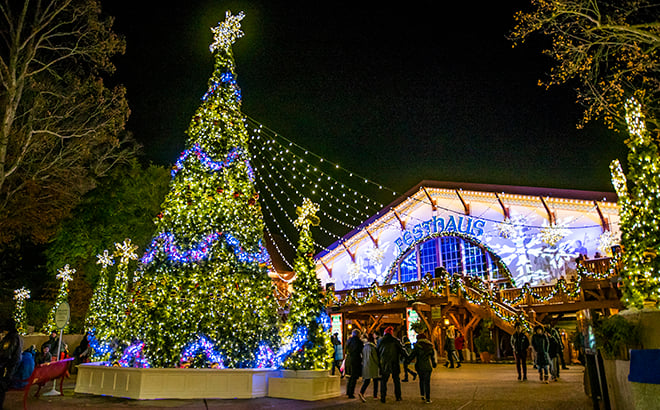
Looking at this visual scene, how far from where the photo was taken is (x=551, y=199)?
2084cm

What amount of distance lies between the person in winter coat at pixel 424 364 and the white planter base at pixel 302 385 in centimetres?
196

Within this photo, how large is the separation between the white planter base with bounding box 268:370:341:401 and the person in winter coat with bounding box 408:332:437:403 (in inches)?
77.0

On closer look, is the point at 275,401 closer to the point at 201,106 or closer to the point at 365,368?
the point at 365,368

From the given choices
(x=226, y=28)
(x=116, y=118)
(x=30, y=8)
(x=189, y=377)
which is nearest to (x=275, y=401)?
(x=189, y=377)

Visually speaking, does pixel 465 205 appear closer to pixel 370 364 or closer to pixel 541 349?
pixel 541 349

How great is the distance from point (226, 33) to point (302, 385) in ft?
32.2

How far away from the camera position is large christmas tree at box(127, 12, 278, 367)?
9977 mm

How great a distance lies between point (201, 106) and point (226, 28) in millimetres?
2738

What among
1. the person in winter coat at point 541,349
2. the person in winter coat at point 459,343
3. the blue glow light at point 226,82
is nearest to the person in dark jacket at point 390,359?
the person in winter coat at point 541,349

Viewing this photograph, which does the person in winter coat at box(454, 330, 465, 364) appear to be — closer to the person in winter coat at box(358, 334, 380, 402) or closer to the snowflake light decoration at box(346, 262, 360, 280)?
the snowflake light decoration at box(346, 262, 360, 280)

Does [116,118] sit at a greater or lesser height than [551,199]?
greater

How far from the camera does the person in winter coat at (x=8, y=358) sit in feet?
22.5

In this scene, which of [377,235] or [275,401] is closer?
[275,401]

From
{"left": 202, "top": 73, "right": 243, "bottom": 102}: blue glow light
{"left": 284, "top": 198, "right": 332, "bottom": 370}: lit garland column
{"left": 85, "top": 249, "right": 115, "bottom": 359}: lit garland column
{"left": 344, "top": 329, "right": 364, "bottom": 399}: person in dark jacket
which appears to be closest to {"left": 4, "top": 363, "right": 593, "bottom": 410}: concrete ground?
{"left": 344, "top": 329, "right": 364, "bottom": 399}: person in dark jacket
